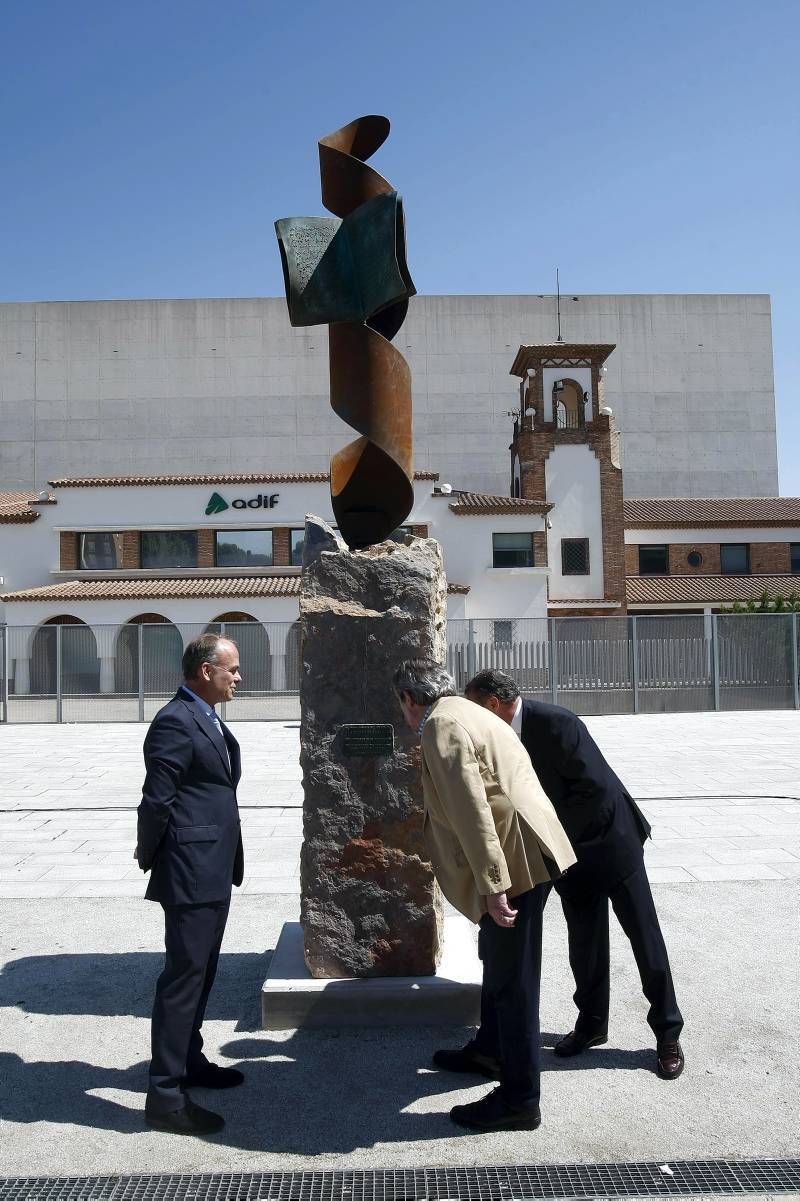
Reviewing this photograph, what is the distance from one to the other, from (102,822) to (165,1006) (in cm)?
→ 580

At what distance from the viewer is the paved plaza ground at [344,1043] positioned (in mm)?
3328

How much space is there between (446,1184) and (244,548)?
32.0 m

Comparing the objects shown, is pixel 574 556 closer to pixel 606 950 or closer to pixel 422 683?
pixel 606 950

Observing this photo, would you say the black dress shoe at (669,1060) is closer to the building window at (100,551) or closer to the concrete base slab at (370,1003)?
the concrete base slab at (370,1003)

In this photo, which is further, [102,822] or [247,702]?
[247,702]

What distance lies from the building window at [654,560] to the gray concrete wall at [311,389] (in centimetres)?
1101

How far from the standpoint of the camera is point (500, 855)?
10.6ft

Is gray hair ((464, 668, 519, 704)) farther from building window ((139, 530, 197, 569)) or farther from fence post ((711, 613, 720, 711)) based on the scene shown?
building window ((139, 530, 197, 569))

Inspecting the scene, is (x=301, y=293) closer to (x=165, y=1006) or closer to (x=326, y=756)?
(x=326, y=756)

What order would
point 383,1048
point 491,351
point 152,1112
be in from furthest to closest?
point 491,351, point 383,1048, point 152,1112

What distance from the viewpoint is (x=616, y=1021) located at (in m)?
4.41

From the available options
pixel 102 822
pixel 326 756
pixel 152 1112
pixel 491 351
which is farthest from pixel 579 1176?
pixel 491 351

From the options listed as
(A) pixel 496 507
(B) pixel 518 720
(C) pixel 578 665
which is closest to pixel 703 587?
(A) pixel 496 507

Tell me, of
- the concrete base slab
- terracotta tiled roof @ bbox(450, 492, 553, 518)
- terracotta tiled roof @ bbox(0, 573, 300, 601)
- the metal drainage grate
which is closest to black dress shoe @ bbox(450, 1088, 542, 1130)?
the metal drainage grate
